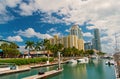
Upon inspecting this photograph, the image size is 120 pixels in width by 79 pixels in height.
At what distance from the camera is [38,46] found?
13162 centimetres

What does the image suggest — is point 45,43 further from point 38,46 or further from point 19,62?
point 19,62

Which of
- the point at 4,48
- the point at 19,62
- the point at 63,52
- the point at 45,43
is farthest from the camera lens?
the point at 63,52

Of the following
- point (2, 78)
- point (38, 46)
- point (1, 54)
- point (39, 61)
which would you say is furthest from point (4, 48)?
point (2, 78)

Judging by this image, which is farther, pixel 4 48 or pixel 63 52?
pixel 63 52

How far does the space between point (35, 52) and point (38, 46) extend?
6411mm

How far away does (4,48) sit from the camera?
95.6 m

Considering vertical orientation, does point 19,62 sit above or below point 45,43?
below

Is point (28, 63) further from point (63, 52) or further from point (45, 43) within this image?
point (63, 52)

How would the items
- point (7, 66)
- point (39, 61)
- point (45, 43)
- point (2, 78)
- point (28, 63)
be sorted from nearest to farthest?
1. point (2, 78)
2. point (7, 66)
3. point (28, 63)
4. point (39, 61)
5. point (45, 43)

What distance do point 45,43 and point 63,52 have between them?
3817 cm

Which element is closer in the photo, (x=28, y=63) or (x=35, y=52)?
(x=28, y=63)

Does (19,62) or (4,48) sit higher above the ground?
(4,48)

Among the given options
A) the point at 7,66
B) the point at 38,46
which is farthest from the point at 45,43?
the point at 7,66

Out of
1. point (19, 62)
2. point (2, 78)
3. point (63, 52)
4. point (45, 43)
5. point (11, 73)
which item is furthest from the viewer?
point (63, 52)
